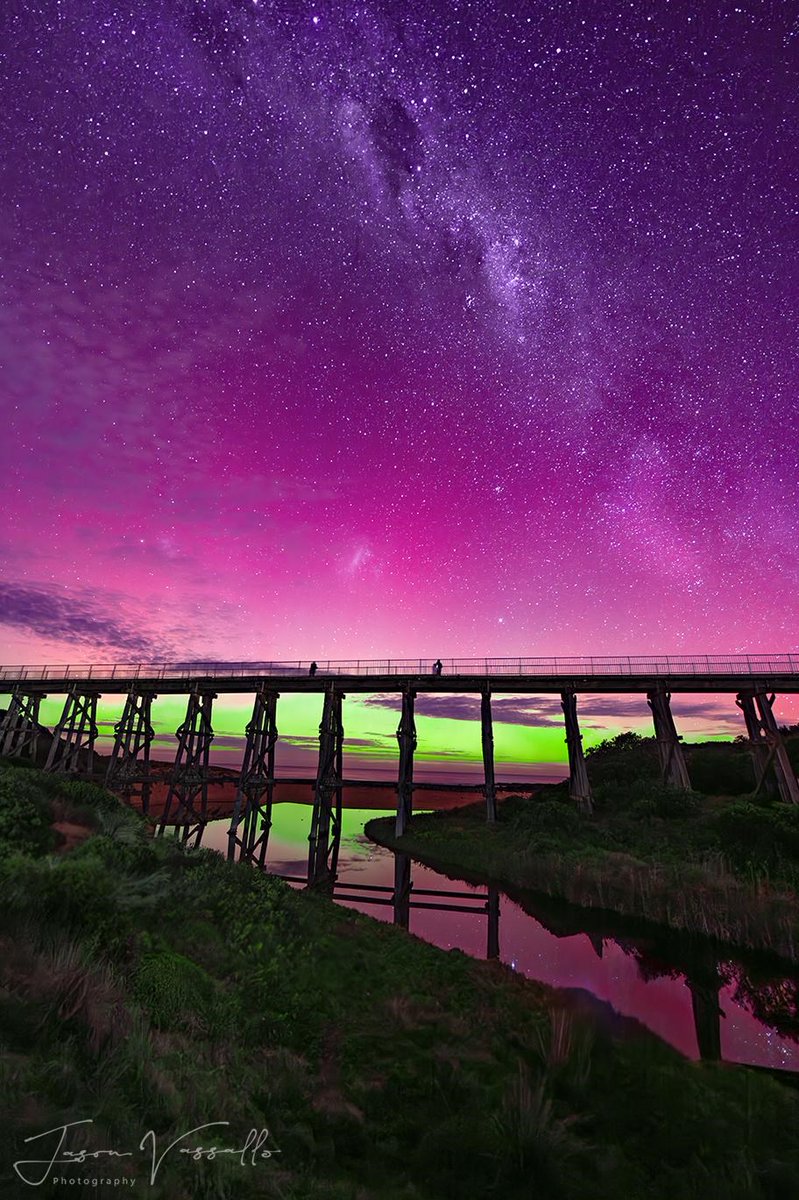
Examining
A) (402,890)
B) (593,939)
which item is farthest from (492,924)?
(402,890)

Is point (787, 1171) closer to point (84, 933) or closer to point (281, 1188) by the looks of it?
point (281, 1188)

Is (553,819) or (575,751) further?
(575,751)

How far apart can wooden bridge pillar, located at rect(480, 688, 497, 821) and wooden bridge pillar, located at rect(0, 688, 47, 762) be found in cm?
3113

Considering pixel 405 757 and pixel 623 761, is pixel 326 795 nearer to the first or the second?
pixel 405 757

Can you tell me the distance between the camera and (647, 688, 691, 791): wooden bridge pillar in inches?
1038

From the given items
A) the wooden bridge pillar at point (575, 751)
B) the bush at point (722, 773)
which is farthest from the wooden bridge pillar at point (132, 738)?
the bush at point (722, 773)

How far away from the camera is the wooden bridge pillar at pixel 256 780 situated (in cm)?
2423

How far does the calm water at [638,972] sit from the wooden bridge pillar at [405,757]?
649cm

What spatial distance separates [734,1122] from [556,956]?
8358mm

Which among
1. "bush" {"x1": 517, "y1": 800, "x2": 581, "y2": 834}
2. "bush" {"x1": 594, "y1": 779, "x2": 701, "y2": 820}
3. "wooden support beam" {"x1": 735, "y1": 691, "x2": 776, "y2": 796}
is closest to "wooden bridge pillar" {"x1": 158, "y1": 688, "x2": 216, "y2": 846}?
"bush" {"x1": 517, "y1": 800, "x2": 581, "y2": 834}

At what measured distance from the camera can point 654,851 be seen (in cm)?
2017

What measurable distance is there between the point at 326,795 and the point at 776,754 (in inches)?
870

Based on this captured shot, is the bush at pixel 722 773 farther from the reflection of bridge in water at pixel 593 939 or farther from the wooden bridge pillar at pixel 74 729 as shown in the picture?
the wooden bridge pillar at pixel 74 729

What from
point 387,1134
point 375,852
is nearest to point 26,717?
point 375,852
